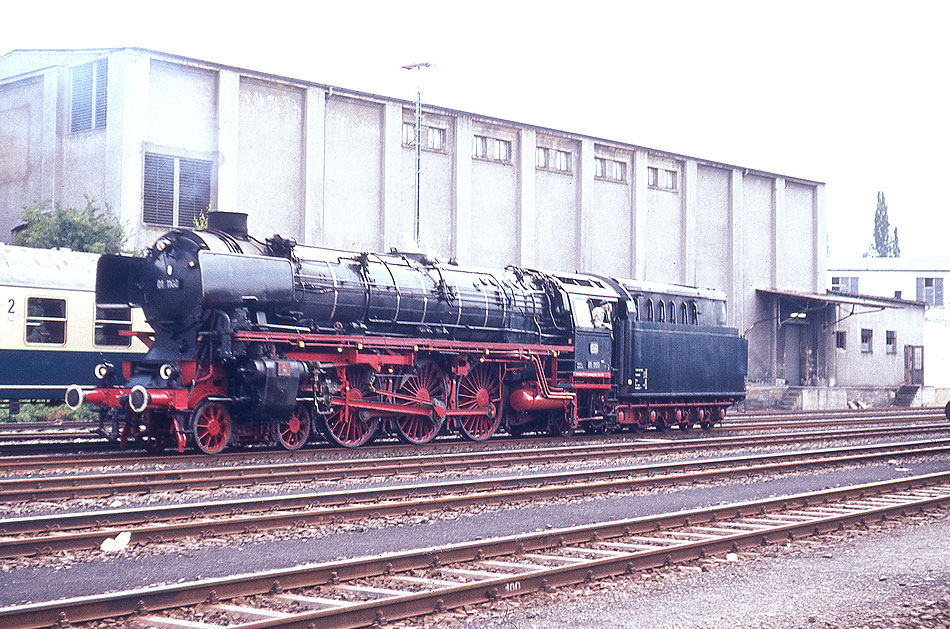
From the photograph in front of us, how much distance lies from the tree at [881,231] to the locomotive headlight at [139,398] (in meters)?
112

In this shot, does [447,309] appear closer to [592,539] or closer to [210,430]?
[210,430]

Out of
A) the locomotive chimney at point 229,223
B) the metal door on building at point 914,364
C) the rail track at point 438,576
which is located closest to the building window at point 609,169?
the metal door on building at point 914,364

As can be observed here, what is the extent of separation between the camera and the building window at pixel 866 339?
169 ft

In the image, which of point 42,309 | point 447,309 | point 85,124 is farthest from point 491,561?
point 85,124

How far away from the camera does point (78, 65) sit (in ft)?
107

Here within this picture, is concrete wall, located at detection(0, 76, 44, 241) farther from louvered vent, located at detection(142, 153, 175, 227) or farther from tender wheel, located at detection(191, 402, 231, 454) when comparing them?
tender wheel, located at detection(191, 402, 231, 454)

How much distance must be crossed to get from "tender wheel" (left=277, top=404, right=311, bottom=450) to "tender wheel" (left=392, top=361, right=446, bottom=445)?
189cm

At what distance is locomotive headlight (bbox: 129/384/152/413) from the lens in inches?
576

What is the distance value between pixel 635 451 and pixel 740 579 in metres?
9.64

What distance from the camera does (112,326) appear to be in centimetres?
2047

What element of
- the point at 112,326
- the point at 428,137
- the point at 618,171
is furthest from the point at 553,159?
the point at 112,326

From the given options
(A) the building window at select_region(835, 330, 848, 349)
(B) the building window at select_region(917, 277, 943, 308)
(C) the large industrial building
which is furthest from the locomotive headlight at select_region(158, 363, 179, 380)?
(B) the building window at select_region(917, 277, 943, 308)

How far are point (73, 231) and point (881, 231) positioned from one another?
106268 millimetres

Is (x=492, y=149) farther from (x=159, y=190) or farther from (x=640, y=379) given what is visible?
(x=640, y=379)
